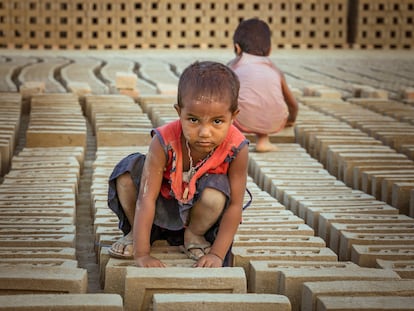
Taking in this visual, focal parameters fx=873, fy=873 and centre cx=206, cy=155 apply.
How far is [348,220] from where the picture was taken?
11.9 feet

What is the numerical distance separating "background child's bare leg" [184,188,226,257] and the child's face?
19 centimetres

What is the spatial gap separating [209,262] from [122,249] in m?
0.33

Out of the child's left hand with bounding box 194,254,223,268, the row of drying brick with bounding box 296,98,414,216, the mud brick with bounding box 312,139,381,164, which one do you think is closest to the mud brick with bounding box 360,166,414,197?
the row of drying brick with bounding box 296,98,414,216

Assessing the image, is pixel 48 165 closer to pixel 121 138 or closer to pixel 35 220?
pixel 121 138

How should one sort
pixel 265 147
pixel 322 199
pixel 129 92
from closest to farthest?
pixel 322 199 < pixel 265 147 < pixel 129 92

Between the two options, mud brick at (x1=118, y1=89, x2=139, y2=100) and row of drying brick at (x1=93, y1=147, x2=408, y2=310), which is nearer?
row of drying brick at (x1=93, y1=147, x2=408, y2=310)

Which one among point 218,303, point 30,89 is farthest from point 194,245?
point 30,89

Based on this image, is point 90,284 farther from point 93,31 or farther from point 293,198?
point 93,31

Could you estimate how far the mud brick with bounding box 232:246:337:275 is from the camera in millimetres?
3066

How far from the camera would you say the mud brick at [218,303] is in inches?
95.1

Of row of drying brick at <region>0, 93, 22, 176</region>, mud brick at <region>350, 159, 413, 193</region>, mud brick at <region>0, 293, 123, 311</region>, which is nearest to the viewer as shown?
mud brick at <region>0, 293, 123, 311</region>

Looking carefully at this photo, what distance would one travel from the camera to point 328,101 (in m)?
7.29

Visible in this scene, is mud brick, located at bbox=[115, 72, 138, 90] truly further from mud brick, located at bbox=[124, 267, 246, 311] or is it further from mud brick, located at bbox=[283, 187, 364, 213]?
mud brick, located at bbox=[124, 267, 246, 311]

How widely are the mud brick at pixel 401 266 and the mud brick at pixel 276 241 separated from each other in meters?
0.27
